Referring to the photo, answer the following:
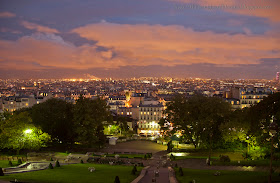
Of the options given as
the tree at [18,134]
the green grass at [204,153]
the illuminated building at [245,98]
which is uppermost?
the illuminated building at [245,98]

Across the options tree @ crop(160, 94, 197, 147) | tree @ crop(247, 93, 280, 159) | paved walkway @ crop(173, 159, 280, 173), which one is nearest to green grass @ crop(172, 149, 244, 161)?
tree @ crop(160, 94, 197, 147)

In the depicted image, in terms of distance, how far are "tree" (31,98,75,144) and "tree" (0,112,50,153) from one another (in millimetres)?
9296

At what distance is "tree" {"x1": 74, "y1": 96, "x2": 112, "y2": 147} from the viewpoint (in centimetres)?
5216

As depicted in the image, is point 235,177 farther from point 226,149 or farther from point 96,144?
point 96,144

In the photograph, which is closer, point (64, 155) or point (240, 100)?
point (64, 155)

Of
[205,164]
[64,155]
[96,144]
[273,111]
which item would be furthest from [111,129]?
[273,111]

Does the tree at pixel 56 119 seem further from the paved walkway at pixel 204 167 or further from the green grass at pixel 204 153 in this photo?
the paved walkway at pixel 204 167

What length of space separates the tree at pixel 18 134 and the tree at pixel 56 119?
9.30m

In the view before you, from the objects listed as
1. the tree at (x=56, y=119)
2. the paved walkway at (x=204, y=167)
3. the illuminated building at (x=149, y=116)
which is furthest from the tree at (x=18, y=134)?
the illuminated building at (x=149, y=116)

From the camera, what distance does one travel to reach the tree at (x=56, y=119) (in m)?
54.7

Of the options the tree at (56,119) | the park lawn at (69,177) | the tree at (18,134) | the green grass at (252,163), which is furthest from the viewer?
the tree at (56,119)

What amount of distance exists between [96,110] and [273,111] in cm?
2994

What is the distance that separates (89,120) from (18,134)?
1241 centimetres

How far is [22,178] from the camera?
25125 millimetres
